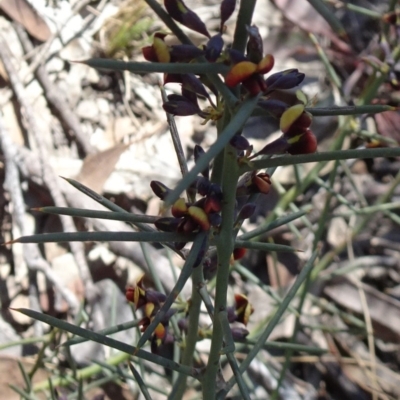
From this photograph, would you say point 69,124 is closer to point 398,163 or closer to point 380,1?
point 398,163

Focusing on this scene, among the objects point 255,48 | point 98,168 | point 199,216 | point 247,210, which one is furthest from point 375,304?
point 255,48

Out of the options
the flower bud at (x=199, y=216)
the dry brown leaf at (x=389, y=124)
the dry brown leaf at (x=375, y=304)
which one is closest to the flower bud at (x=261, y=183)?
the flower bud at (x=199, y=216)

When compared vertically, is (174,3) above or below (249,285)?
above

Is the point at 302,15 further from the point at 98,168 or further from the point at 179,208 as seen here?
the point at 179,208

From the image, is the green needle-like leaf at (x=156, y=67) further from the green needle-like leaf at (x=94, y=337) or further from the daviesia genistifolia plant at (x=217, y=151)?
the green needle-like leaf at (x=94, y=337)

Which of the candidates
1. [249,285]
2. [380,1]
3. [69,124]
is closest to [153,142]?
[69,124]
